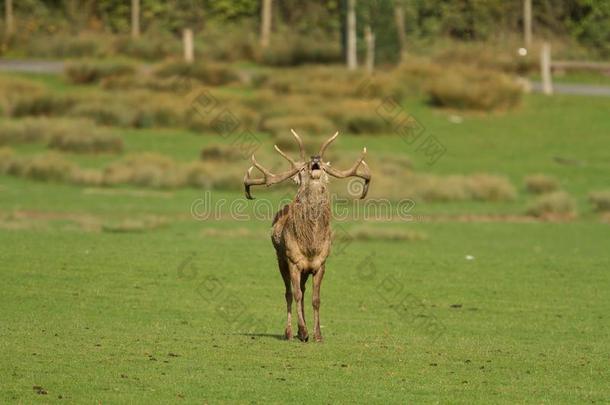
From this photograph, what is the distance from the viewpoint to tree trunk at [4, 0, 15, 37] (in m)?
59.3

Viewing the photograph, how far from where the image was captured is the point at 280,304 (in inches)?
813

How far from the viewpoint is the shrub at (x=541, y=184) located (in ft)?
122

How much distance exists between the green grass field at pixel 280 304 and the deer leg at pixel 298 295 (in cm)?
21

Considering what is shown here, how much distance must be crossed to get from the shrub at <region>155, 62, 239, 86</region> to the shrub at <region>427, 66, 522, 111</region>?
787 centimetres

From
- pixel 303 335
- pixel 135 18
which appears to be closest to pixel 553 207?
pixel 303 335

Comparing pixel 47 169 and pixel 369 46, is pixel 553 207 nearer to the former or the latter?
pixel 47 169

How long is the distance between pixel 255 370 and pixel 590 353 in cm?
447

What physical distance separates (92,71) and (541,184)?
21062 millimetres

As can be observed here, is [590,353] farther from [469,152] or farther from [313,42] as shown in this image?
[313,42]

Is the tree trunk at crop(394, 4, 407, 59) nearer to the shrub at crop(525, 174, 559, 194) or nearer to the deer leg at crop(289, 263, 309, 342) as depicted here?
the shrub at crop(525, 174, 559, 194)

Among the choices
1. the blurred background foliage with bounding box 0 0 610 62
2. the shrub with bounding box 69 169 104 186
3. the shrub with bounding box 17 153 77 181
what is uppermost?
the blurred background foliage with bounding box 0 0 610 62

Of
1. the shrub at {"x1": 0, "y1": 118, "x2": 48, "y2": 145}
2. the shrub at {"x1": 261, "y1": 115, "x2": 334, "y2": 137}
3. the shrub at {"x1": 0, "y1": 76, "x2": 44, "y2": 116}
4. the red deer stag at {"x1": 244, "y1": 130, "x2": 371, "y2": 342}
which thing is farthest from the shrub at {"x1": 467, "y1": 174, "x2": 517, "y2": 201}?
the red deer stag at {"x1": 244, "y1": 130, "x2": 371, "y2": 342}

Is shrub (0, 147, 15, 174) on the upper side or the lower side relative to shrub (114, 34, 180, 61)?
lower

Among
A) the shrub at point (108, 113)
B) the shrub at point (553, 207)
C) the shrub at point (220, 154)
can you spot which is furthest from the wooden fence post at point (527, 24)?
the shrub at point (553, 207)
